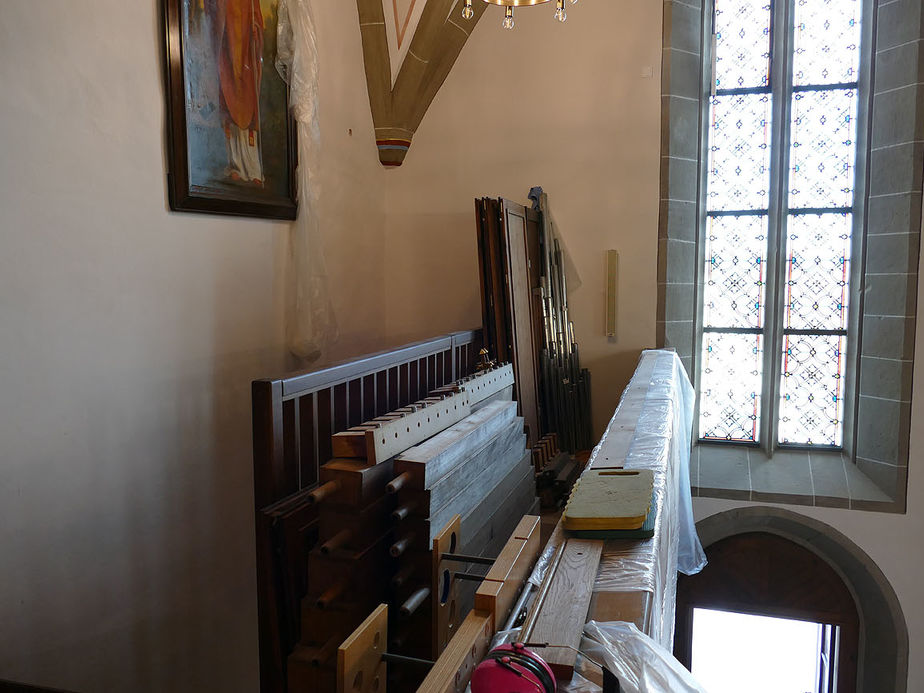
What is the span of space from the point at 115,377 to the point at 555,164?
349 centimetres

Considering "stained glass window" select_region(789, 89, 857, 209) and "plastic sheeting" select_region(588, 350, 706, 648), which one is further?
"stained glass window" select_region(789, 89, 857, 209)

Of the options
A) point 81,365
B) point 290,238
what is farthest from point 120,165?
point 290,238

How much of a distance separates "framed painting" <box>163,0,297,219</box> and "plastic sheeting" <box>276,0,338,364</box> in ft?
0.20

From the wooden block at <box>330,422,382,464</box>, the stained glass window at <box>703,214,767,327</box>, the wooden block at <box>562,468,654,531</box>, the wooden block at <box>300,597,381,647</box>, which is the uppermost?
the stained glass window at <box>703,214,767,327</box>

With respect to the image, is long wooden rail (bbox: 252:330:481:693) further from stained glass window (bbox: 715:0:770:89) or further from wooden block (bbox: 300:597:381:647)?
stained glass window (bbox: 715:0:770:89)

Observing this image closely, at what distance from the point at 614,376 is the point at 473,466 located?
9.87ft

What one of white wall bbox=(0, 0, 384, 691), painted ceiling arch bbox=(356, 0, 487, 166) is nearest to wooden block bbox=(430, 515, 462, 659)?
white wall bbox=(0, 0, 384, 691)

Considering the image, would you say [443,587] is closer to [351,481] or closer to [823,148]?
[351,481]

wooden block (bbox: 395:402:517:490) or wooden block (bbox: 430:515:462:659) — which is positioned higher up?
wooden block (bbox: 395:402:517:490)

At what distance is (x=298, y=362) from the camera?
4211mm

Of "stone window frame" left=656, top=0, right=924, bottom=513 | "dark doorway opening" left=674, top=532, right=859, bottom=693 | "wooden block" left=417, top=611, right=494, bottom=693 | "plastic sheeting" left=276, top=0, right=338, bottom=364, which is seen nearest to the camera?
"wooden block" left=417, top=611, right=494, bottom=693

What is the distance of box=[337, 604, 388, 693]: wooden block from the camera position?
4.06 ft

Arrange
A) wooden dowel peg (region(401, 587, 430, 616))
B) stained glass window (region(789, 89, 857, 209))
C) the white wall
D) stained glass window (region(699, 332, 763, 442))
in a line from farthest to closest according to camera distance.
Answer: stained glass window (region(699, 332, 763, 442)) → stained glass window (region(789, 89, 857, 209)) → the white wall → wooden dowel peg (region(401, 587, 430, 616))

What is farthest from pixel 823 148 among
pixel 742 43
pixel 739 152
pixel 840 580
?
pixel 840 580
